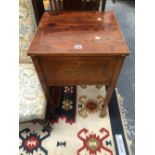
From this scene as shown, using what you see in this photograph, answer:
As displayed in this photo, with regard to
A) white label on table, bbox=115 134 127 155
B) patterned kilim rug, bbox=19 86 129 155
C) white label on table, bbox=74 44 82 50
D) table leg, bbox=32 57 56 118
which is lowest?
white label on table, bbox=115 134 127 155

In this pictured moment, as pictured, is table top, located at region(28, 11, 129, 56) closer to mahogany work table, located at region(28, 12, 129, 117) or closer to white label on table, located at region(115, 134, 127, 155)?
mahogany work table, located at region(28, 12, 129, 117)

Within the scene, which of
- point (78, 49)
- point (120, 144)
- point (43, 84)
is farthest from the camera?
point (120, 144)

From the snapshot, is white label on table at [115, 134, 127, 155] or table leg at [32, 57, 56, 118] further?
white label on table at [115, 134, 127, 155]

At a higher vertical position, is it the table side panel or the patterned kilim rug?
the table side panel

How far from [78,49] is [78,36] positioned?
13 centimetres

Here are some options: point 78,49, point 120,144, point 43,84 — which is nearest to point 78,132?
point 120,144

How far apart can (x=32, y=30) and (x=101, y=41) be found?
1.64 feet

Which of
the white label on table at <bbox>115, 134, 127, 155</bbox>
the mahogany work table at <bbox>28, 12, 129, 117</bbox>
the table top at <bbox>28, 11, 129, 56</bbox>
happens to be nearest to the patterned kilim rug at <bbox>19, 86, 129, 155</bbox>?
the white label on table at <bbox>115, 134, 127, 155</bbox>

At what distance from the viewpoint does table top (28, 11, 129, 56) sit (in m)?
0.85

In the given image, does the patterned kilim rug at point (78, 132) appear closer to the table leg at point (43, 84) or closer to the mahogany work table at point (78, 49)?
the table leg at point (43, 84)

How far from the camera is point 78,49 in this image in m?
0.86

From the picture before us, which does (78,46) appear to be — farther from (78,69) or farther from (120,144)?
(120,144)
